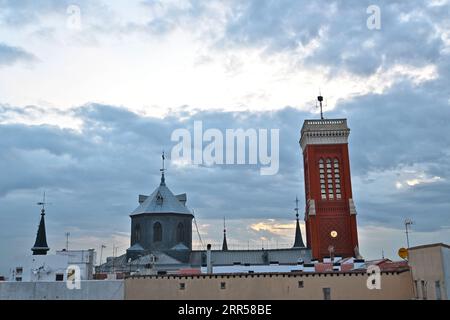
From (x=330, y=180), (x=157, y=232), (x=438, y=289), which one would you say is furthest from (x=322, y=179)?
(x=438, y=289)

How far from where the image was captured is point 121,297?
45.2 meters

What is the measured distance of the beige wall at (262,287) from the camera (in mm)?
41344

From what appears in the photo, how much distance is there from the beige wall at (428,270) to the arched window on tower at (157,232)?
4672cm

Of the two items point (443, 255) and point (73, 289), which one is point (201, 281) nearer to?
point (73, 289)

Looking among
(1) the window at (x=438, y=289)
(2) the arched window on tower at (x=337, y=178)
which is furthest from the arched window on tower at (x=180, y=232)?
(1) the window at (x=438, y=289)

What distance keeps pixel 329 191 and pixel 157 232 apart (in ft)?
96.5

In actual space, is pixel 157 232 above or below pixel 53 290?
above

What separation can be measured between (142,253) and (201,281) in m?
33.5

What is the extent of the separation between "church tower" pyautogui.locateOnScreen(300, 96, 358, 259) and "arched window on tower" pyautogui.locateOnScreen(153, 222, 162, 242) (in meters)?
24.8

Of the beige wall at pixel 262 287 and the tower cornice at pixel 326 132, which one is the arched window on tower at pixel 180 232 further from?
the beige wall at pixel 262 287

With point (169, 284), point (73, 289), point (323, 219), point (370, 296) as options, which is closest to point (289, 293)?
point (370, 296)

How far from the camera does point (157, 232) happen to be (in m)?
76.9

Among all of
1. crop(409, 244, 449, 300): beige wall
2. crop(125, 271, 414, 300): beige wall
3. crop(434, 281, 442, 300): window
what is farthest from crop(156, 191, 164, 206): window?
crop(434, 281, 442, 300): window

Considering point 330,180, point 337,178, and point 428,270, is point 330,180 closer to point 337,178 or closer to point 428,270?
point 337,178
